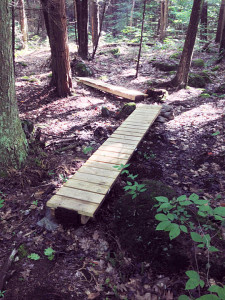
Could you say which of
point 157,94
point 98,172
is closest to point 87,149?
point 98,172

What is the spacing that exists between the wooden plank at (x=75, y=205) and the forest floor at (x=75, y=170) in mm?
195

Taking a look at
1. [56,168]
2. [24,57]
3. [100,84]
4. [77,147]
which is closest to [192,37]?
[100,84]

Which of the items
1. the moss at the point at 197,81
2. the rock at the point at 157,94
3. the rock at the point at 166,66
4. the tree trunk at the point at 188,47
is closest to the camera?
the tree trunk at the point at 188,47

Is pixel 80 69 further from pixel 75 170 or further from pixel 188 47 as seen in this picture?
pixel 75 170

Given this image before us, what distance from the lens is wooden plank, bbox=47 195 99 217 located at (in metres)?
3.33

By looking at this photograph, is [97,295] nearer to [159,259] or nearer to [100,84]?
[159,259]

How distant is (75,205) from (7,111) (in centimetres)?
232

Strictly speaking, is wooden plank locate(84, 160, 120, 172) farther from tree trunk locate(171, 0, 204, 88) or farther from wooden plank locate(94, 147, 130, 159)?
tree trunk locate(171, 0, 204, 88)

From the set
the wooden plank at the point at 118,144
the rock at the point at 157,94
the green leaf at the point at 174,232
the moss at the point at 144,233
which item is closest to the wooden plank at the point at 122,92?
the rock at the point at 157,94

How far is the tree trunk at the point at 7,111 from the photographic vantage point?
4012 mm

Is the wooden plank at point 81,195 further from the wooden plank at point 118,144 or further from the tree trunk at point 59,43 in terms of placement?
the tree trunk at point 59,43

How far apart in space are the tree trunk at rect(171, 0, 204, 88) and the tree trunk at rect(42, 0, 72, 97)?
533 cm

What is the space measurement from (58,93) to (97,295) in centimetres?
832

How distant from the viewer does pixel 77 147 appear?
19.8ft
